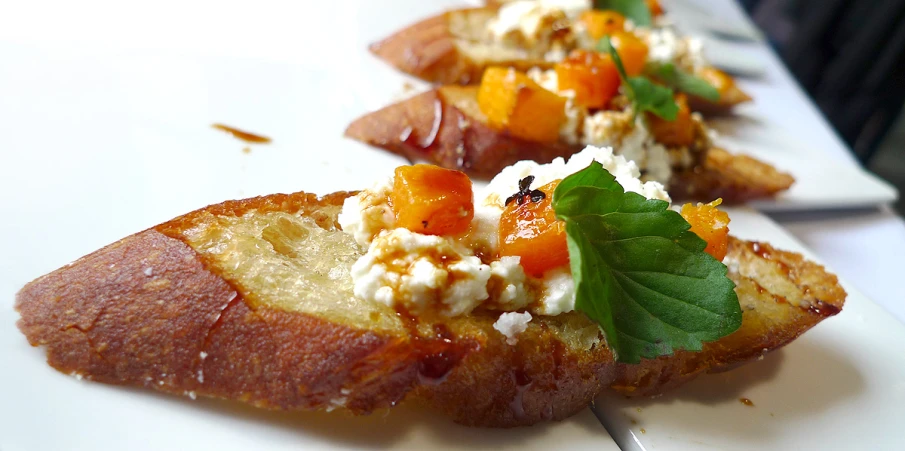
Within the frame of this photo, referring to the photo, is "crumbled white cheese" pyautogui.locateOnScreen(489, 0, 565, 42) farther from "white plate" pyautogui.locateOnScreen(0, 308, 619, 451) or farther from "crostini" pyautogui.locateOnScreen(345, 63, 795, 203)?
"white plate" pyautogui.locateOnScreen(0, 308, 619, 451)

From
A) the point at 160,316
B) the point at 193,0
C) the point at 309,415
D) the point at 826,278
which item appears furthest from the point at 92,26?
the point at 826,278

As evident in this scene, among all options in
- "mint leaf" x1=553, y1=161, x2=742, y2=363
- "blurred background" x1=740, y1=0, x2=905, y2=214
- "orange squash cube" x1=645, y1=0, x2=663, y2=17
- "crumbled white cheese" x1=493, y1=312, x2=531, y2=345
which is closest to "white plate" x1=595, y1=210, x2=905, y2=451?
"mint leaf" x1=553, y1=161, x2=742, y2=363

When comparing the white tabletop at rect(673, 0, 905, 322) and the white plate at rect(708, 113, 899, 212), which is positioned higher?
the white plate at rect(708, 113, 899, 212)

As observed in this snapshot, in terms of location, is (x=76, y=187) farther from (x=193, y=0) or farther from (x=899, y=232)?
(x=899, y=232)

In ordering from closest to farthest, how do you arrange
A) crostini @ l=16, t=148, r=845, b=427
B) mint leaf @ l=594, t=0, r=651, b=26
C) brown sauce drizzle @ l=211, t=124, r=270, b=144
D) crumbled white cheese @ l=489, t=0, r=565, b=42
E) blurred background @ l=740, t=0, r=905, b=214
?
crostini @ l=16, t=148, r=845, b=427, brown sauce drizzle @ l=211, t=124, r=270, b=144, crumbled white cheese @ l=489, t=0, r=565, b=42, mint leaf @ l=594, t=0, r=651, b=26, blurred background @ l=740, t=0, r=905, b=214

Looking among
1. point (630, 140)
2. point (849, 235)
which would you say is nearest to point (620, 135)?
point (630, 140)

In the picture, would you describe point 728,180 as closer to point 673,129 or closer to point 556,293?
point 673,129
